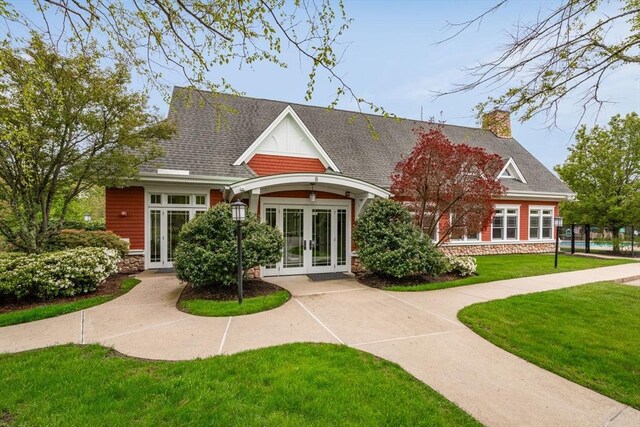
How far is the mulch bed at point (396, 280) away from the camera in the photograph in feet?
28.9

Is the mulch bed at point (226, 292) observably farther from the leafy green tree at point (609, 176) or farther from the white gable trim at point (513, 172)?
the leafy green tree at point (609, 176)

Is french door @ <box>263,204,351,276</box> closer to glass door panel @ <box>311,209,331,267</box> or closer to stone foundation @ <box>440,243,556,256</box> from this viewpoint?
glass door panel @ <box>311,209,331,267</box>

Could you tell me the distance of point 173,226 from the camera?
1089cm

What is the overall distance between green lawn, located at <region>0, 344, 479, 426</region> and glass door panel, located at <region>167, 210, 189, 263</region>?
675cm

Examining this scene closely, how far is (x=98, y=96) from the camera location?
761cm

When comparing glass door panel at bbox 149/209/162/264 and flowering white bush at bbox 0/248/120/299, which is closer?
flowering white bush at bbox 0/248/120/299

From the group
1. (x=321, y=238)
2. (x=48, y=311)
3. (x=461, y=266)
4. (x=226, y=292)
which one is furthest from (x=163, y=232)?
(x=461, y=266)

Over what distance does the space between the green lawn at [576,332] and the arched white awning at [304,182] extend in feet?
15.3

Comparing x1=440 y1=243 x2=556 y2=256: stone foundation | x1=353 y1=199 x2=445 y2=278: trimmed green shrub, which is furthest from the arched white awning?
x1=440 y1=243 x2=556 y2=256: stone foundation

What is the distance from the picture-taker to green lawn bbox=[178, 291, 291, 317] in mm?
6074

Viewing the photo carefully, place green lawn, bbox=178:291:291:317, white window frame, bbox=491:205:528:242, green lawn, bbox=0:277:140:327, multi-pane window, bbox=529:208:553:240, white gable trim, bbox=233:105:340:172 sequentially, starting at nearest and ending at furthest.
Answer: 1. green lawn, bbox=0:277:140:327
2. green lawn, bbox=178:291:291:317
3. white gable trim, bbox=233:105:340:172
4. white window frame, bbox=491:205:528:242
5. multi-pane window, bbox=529:208:553:240

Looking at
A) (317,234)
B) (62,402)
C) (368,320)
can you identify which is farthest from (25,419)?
(317,234)

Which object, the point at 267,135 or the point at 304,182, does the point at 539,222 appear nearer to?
the point at 304,182

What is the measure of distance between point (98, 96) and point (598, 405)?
10667 mm
